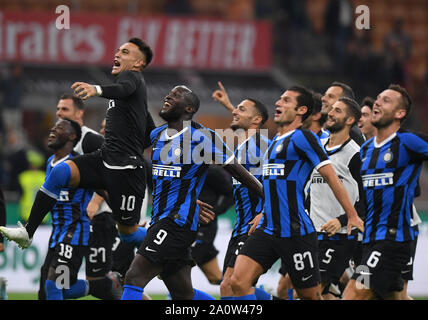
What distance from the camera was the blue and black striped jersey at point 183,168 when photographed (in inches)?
271

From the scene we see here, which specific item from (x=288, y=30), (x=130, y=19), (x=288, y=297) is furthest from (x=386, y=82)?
(x=288, y=297)

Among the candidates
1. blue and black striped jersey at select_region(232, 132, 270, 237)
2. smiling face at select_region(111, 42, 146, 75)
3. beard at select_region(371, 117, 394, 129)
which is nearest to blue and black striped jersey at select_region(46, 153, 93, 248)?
smiling face at select_region(111, 42, 146, 75)

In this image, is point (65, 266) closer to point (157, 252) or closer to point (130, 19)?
point (157, 252)

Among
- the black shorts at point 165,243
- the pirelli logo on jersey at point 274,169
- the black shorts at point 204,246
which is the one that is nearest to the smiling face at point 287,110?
the pirelli logo on jersey at point 274,169

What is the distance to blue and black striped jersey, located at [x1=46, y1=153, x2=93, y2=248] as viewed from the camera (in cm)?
839

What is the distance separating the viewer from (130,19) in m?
18.1

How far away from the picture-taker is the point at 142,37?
18141mm

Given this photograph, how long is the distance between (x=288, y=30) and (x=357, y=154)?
12.0m

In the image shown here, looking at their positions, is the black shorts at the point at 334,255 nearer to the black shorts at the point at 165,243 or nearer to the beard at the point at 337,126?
the beard at the point at 337,126

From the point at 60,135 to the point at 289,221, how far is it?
277 centimetres

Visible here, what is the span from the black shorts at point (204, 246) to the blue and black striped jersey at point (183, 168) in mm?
2962

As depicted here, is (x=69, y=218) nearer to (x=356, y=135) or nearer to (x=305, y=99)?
(x=305, y=99)
